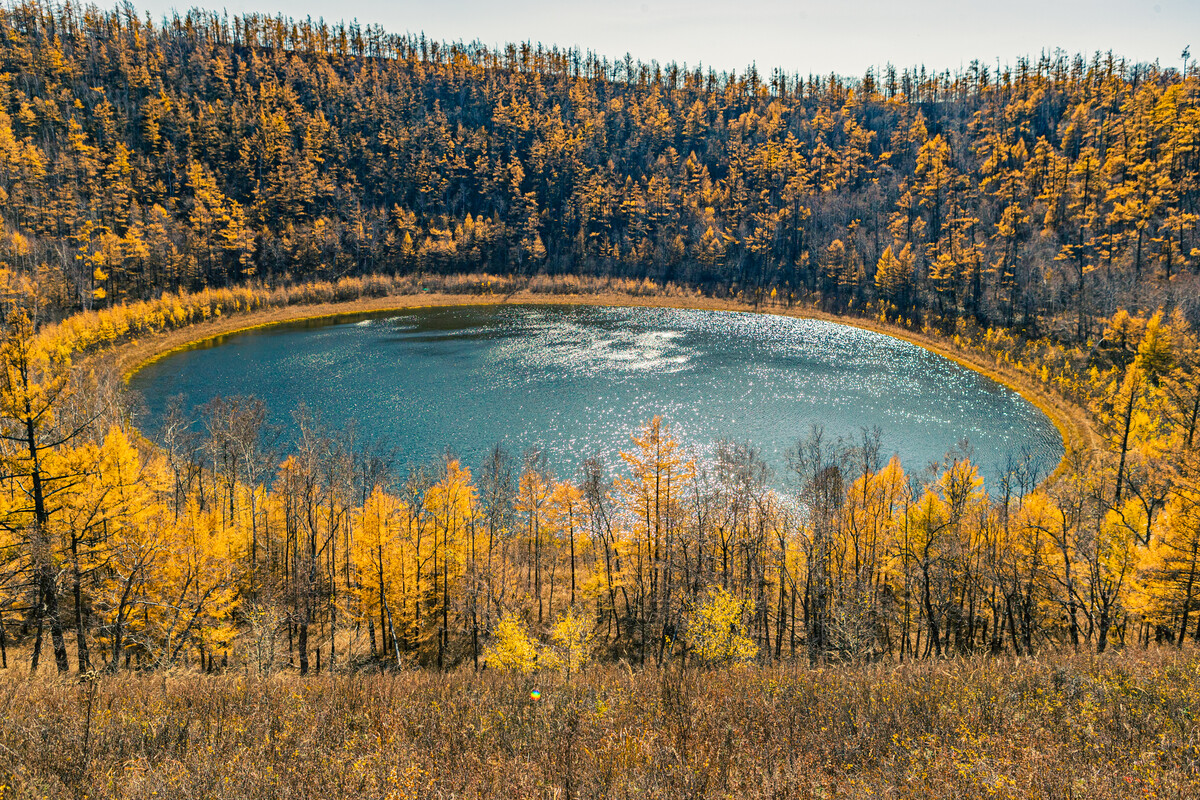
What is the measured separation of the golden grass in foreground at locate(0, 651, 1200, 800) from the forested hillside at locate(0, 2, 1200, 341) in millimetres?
101326

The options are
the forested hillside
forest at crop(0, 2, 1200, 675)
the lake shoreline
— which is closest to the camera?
forest at crop(0, 2, 1200, 675)

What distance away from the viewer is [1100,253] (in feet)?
319

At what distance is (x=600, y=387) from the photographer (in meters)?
78.6

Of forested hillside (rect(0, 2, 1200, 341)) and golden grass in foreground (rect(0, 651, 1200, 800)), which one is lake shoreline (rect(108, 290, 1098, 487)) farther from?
golden grass in foreground (rect(0, 651, 1200, 800))

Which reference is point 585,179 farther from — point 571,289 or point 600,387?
point 600,387

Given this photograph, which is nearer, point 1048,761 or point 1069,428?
point 1048,761

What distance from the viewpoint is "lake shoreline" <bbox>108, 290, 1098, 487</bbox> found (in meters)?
68.2

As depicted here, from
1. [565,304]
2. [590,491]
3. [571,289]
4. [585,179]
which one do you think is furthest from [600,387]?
[585,179]

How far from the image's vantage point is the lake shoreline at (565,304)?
68188 mm

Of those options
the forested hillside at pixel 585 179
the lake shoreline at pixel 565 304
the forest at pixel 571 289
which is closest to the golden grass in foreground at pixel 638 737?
the forest at pixel 571 289

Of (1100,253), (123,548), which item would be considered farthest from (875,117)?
(123,548)

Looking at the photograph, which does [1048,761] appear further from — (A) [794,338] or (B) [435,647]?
(A) [794,338]

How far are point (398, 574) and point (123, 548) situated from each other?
14751mm

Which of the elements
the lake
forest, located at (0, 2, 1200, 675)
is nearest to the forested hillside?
forest, located at (0, 2, 1200, 675)
